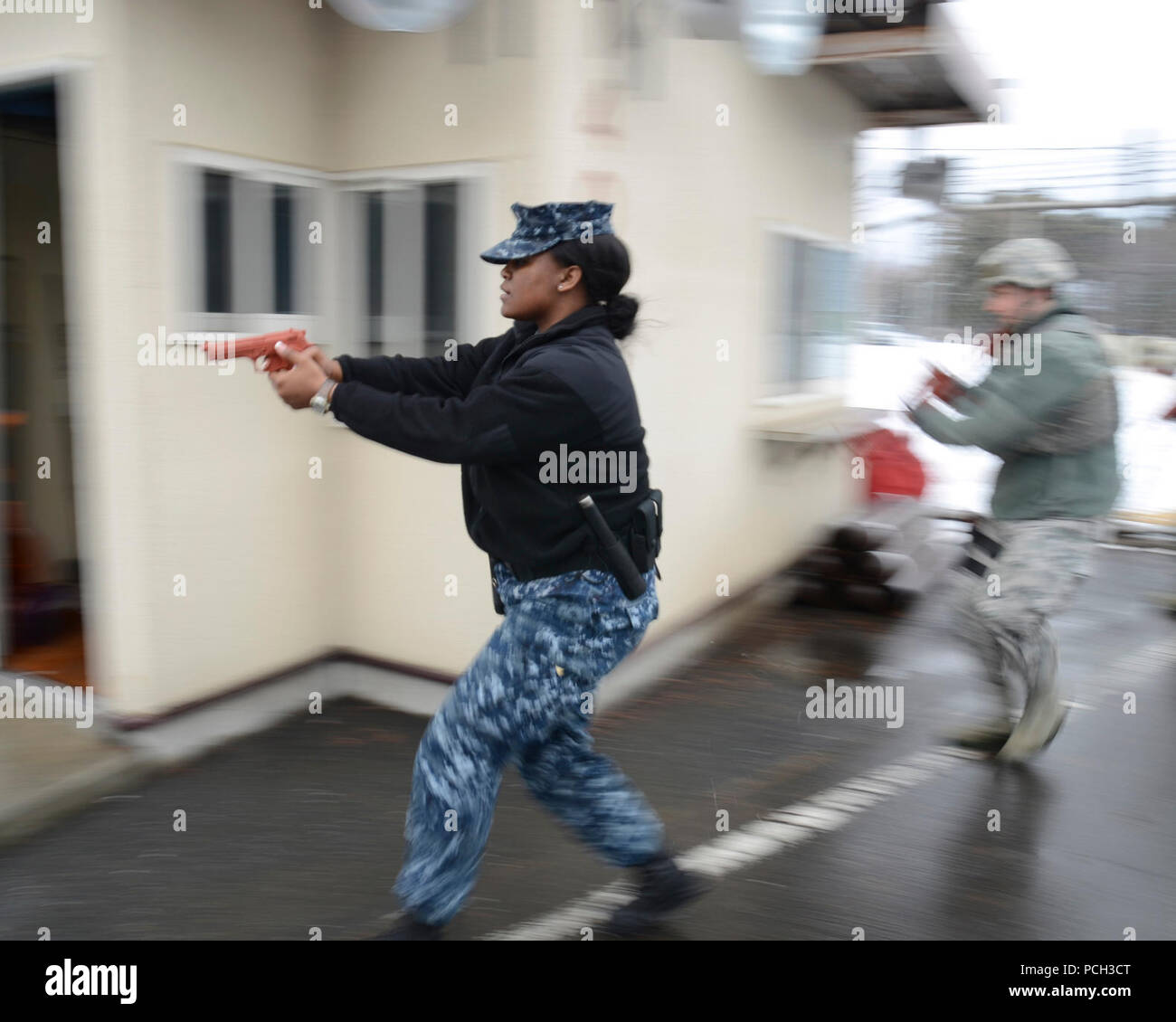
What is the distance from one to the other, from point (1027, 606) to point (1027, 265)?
131 centimetres

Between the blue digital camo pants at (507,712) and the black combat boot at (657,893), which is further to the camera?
the black combat boot at (657,893)

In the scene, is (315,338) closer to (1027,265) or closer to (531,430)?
(531,430)

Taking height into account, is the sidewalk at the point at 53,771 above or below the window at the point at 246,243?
below

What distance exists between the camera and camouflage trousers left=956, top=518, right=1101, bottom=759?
13.8ft

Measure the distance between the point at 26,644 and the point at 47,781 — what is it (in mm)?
1308

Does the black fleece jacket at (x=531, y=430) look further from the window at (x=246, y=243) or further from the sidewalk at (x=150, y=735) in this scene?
the sidewalk at (x=150, y=735)

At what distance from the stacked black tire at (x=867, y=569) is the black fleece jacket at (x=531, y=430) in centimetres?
404

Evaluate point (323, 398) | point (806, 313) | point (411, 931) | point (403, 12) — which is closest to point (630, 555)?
point (323, 398)

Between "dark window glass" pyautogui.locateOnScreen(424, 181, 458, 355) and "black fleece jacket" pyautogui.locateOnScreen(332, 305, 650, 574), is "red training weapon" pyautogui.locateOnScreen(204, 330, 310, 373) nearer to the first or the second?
"black fleece jacket" pyautogui.locateOnScreen(332, 305, 650, 574)

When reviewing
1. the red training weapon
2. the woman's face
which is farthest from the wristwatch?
the woman's face

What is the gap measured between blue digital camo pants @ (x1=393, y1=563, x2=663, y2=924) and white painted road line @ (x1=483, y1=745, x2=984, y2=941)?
43cm

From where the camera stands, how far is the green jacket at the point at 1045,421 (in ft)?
13.4

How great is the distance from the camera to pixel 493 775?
9.51ft

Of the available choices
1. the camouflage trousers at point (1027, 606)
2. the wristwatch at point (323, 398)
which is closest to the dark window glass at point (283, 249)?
the wristwatch at point (323, 398)
